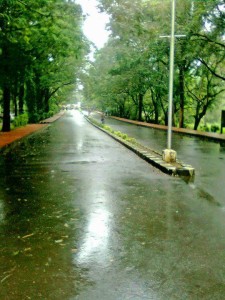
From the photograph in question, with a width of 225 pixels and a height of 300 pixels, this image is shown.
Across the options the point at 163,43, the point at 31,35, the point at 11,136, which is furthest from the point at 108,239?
the point at 163,43

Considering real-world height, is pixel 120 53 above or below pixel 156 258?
above

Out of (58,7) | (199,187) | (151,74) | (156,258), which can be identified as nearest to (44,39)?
(58,7)

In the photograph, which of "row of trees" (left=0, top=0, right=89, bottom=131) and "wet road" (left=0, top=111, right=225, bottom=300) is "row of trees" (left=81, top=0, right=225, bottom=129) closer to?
"row of trees" (left=0, top=0, right=89, bottom=131)

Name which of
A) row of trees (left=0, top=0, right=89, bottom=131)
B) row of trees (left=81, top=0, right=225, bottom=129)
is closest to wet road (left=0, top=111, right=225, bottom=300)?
row of trees (left=0, top=0, right=89, bottom=131)

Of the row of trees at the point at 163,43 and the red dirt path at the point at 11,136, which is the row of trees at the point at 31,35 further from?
the row of trees at the point at 163,43

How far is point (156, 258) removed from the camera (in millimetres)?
4332

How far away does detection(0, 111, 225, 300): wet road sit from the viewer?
3.62 m

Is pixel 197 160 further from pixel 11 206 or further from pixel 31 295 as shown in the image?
pixel 31 295

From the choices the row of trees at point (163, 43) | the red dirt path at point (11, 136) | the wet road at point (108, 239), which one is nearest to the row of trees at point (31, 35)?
the red dirt path at point (11, 136)

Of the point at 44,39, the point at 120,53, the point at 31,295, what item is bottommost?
the point at 31,295

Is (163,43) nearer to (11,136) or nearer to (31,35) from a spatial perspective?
(31,35)

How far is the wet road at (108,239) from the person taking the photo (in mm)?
3617

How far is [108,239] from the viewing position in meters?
4.97

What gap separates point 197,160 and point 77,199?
7537 millimetres
